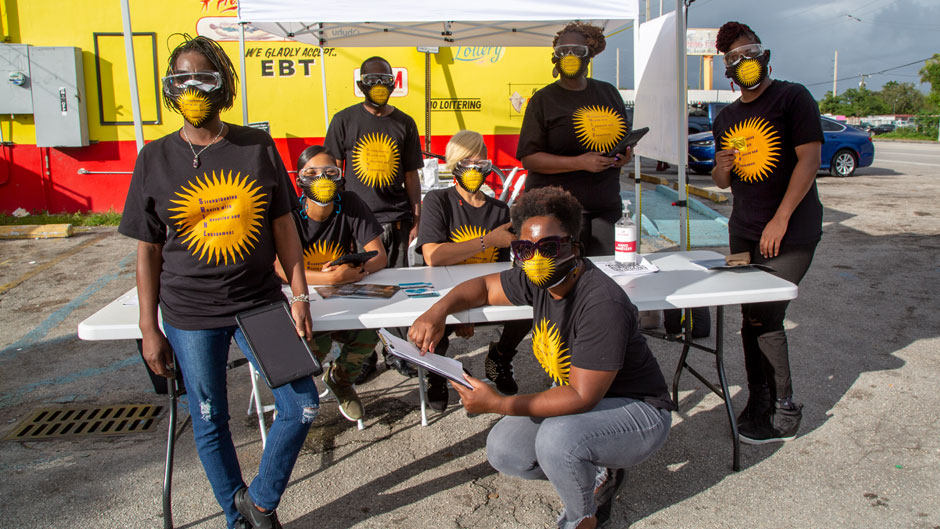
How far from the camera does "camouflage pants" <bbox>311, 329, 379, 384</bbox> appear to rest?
349 centimetres

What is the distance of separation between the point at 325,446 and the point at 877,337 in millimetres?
3836

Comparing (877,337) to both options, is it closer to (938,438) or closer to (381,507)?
(938,438)

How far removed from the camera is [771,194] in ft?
10.8

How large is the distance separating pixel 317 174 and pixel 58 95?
26.8 feet

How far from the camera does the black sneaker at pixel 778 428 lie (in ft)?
10.6

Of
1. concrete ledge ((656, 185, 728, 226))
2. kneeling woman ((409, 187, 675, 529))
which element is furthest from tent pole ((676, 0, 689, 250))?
concrete ledge ((656, 185, 728, 226))

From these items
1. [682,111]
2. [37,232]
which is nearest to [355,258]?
[682,111]

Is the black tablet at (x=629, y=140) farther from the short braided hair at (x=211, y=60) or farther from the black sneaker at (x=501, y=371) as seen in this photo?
the short braided hair at (x=211, y=60)

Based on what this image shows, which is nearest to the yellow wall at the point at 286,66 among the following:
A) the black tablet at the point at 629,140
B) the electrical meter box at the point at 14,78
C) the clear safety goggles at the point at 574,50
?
the electrical meter box at the point at 14,78

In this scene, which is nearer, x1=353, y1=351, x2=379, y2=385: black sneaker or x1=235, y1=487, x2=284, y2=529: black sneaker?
x1=235, y1=487, x2=284, y2=529: black sneaker

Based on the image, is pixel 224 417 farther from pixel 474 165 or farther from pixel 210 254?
pixel 474 165

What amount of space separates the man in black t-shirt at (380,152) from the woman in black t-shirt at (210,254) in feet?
5.93

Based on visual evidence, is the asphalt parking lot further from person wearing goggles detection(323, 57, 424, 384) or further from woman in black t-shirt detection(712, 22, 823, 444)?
person wearing goggles detection(323, 57, 424, 384)

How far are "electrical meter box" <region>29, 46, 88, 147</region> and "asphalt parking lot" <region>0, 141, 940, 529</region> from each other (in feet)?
17.2
